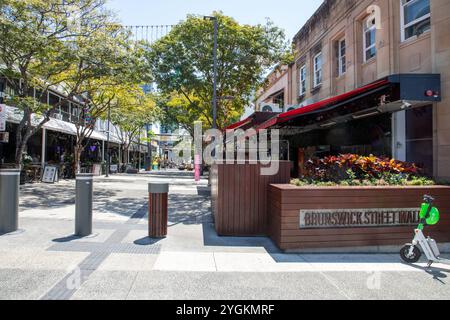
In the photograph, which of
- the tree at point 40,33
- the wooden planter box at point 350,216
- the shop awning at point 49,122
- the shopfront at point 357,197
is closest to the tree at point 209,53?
the tree at point 40,33

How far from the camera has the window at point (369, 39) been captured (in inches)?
469

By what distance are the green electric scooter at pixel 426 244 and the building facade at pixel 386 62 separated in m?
2.45

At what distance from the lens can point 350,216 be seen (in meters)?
6.38

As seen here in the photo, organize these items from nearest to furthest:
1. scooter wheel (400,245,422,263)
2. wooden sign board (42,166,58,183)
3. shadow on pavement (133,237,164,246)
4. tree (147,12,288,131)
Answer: scooter wheel (400,245,422,263) → shadow on pavement (133,237,164,246) → tree (147,12,288,131) → wooden sign board (42,166,58,183)

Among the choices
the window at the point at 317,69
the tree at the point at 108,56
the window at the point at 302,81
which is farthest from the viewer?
the window at the point at 302,81

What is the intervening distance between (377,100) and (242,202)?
5.33m

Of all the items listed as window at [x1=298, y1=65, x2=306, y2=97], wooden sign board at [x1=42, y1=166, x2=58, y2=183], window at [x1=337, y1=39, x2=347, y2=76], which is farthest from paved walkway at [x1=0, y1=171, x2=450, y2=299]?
window at [x1=298, y1=65, x2=306, y2=97]

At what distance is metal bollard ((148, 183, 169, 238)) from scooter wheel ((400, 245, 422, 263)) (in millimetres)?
4581

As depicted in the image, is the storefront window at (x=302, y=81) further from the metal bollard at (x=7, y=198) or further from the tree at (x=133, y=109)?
the metal bollard at (x=7, y=198)

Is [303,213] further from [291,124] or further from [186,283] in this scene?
[291,124]

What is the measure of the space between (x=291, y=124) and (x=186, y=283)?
30.1 feet

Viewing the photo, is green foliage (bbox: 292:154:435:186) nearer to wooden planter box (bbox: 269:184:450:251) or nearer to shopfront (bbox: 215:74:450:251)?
shopfront (bbox: 215:74:450:251)

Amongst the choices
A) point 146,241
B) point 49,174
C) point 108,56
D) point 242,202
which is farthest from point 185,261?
point 49,174

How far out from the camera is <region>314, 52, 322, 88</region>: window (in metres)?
16.3
